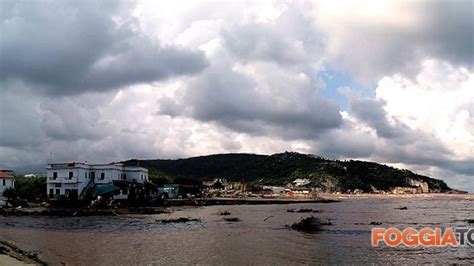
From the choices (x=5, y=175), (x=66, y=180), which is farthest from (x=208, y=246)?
(x=5, y=175)

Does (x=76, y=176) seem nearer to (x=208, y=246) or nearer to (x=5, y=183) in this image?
(x=5, y=183)

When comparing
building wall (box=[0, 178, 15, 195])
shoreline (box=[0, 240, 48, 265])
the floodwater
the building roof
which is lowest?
the floodwater

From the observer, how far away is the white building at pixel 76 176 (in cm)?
7444

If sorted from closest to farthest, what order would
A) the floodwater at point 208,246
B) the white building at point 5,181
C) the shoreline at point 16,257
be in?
the shoreline at point 16,257 < the floodwater at point 208,246 < the white building at point 5,181

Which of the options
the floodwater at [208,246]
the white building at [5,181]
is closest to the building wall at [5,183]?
the white building at [5,181]

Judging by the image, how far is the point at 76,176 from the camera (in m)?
74.2

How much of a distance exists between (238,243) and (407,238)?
1454 cm

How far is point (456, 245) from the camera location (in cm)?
3169

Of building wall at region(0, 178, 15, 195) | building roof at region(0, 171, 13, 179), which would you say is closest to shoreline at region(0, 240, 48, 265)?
building roof at region(0, 171, 13, 179)

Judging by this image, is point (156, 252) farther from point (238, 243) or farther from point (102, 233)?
point (102, 233)

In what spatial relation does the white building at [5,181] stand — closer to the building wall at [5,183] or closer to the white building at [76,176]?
the building wall at [5,183]

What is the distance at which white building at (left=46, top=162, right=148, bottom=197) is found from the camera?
74.4 meters

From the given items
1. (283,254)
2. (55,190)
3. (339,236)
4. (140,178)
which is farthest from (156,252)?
(140,178)

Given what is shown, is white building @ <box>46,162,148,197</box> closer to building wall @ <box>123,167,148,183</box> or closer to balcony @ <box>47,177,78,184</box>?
balcony @ <box>47,177,78,184</box>
